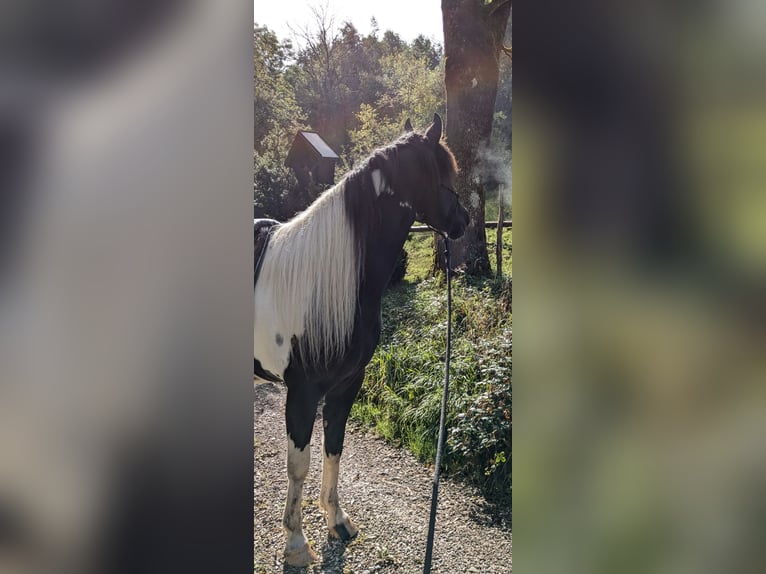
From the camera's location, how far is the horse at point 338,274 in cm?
182

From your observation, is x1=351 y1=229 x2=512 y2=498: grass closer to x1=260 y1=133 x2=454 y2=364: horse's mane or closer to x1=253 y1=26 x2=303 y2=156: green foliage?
x1=260 y1=133 x2=454 y2=364: horse's mane

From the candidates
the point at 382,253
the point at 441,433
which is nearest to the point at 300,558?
the point at 441,433

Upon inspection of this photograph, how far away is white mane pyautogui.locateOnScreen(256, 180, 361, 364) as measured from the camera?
72.7 inches

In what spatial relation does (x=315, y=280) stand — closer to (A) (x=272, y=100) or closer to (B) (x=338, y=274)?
(B) (x=338, y=274)

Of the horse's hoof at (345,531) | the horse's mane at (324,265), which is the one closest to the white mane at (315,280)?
the horse's mane at (324,265)

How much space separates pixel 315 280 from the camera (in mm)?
1861

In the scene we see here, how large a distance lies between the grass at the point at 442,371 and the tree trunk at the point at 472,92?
9 cm

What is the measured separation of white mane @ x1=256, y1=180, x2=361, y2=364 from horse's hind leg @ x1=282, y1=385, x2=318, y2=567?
15 cm
